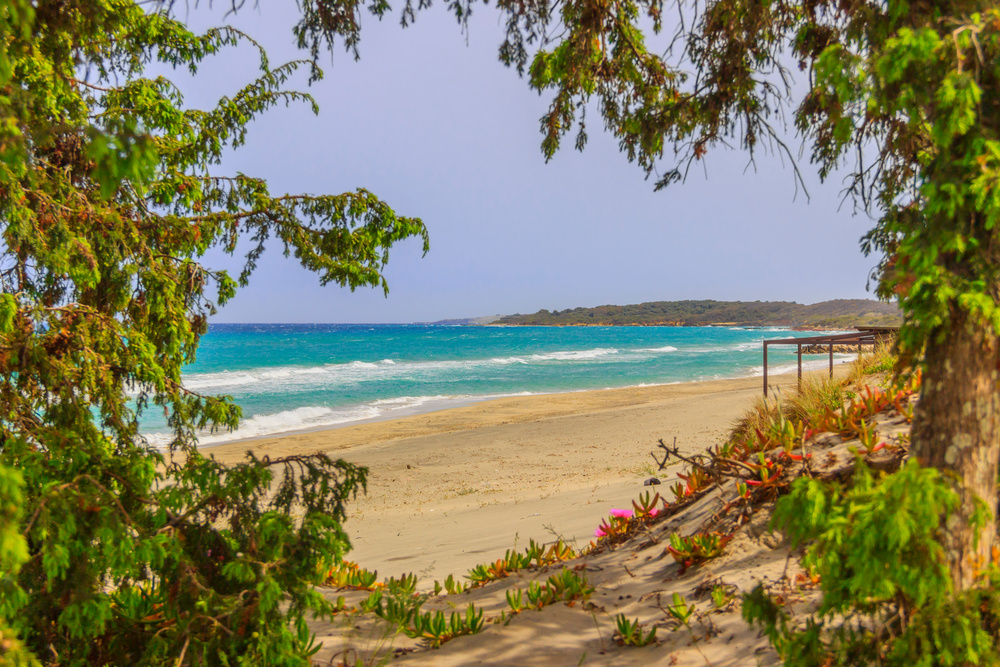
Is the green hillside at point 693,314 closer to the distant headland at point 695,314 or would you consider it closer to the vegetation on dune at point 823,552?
the distant headland at point 695,314

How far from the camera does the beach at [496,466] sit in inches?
260

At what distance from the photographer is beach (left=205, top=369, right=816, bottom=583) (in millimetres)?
6609

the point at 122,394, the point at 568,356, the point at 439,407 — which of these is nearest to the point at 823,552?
the point at 122,394

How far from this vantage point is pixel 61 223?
323 cm

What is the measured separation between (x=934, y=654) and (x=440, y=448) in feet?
40.0

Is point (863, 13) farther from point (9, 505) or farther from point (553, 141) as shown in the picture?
point (9, 505)

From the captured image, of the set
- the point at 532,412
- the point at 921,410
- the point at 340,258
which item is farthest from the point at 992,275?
the point at 532,412

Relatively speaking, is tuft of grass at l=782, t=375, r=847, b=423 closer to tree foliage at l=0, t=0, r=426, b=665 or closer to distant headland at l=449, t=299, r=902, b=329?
tree foliage at l=0, t=0, r=426, b=665

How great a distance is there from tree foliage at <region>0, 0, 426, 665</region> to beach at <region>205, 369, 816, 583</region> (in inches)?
113

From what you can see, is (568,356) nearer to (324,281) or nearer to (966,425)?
(324,281)

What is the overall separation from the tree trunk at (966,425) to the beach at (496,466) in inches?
145

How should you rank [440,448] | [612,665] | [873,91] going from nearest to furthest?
[873,91] → [612,665] → [440,448]

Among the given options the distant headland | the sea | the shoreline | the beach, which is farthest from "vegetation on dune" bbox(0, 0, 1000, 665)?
the distant headland

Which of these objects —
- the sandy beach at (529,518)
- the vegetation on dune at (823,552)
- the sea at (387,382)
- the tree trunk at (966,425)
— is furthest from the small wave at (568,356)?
the tree trunk at (966,425)
